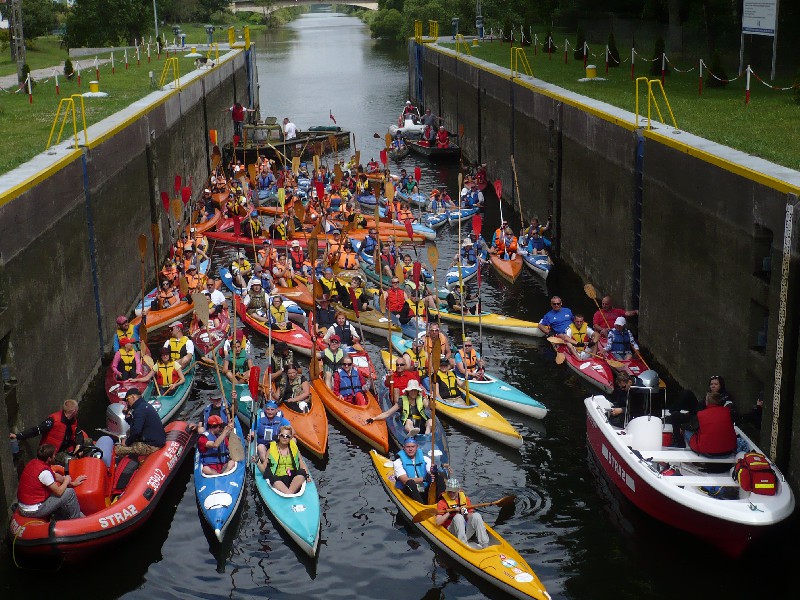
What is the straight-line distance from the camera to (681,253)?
2000 cm

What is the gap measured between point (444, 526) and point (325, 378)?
6.07 m

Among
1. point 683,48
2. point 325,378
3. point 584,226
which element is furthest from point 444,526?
point 683,48

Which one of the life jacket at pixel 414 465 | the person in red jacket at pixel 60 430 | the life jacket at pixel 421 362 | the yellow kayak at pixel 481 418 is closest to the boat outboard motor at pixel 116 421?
the person in red jacket at pixel 60 430

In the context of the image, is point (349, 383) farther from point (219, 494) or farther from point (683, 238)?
point (683, 238)

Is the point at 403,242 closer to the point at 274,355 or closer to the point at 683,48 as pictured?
the point at 274,355

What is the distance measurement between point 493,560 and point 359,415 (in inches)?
221

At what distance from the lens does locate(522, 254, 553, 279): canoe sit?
2808cm

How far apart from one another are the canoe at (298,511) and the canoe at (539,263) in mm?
13357

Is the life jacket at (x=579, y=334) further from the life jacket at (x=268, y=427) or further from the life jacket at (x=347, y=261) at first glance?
the life jacket at (x=347, y=261)

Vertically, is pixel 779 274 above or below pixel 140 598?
above

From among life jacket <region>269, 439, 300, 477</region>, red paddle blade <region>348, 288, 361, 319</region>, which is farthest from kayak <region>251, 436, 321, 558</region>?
red paddle blade <region>348, 288, 361, 319</region>

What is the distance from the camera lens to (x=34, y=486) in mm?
14219

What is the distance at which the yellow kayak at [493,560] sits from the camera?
13.4 meters

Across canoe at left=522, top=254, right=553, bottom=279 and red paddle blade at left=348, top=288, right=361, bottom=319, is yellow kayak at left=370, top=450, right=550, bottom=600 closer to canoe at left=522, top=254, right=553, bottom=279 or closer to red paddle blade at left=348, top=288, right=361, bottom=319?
red paddle blade at left=348, top=288, right=361, bottom=319
